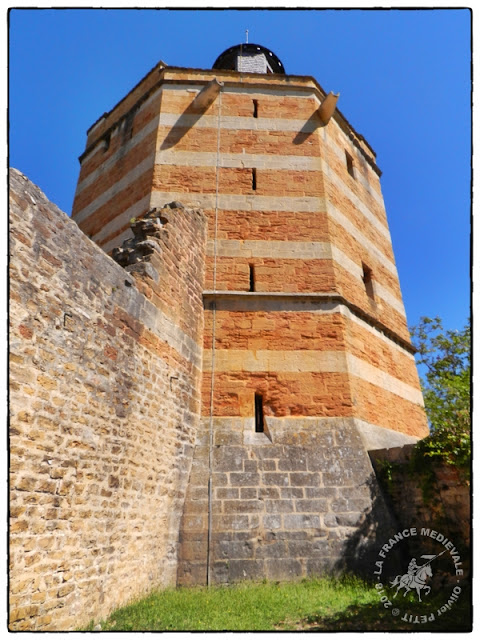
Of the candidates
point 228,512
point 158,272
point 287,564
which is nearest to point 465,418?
point 287,564

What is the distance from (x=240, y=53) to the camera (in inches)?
591

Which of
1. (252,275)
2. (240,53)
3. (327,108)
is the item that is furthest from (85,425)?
(240,53)

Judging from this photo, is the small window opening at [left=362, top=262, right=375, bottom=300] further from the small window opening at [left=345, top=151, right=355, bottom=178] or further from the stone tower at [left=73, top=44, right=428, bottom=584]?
the small window opening at [left=345, top=151, right=355, bottom=178]

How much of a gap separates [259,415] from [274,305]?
2.16 metres

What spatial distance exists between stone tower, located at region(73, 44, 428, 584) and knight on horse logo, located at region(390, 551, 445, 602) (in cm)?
52

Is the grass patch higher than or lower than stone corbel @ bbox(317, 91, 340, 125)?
lower

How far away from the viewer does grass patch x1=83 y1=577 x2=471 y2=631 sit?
4062 mm

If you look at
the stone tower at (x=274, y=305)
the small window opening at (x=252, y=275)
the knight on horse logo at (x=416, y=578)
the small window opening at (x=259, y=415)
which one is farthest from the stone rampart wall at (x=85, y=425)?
the knight on horse logo at (x=416, y=578)

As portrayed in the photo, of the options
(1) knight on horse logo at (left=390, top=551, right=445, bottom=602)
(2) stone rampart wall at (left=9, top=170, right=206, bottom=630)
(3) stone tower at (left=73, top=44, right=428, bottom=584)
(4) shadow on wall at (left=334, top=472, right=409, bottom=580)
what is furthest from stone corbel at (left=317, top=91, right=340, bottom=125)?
(1) knight on horse logo at (left=390, top=551, right=445, bottom=602)

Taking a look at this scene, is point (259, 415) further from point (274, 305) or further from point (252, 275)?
point (252, 275)

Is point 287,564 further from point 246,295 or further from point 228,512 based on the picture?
point 246,295

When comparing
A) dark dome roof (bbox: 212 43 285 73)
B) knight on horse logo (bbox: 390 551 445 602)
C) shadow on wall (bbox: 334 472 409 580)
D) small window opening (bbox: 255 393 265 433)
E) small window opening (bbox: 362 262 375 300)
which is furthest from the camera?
dark dome roof (bbox: 212 43 285 73)

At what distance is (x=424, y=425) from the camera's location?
9.67 meters

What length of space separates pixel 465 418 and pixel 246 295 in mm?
4237
